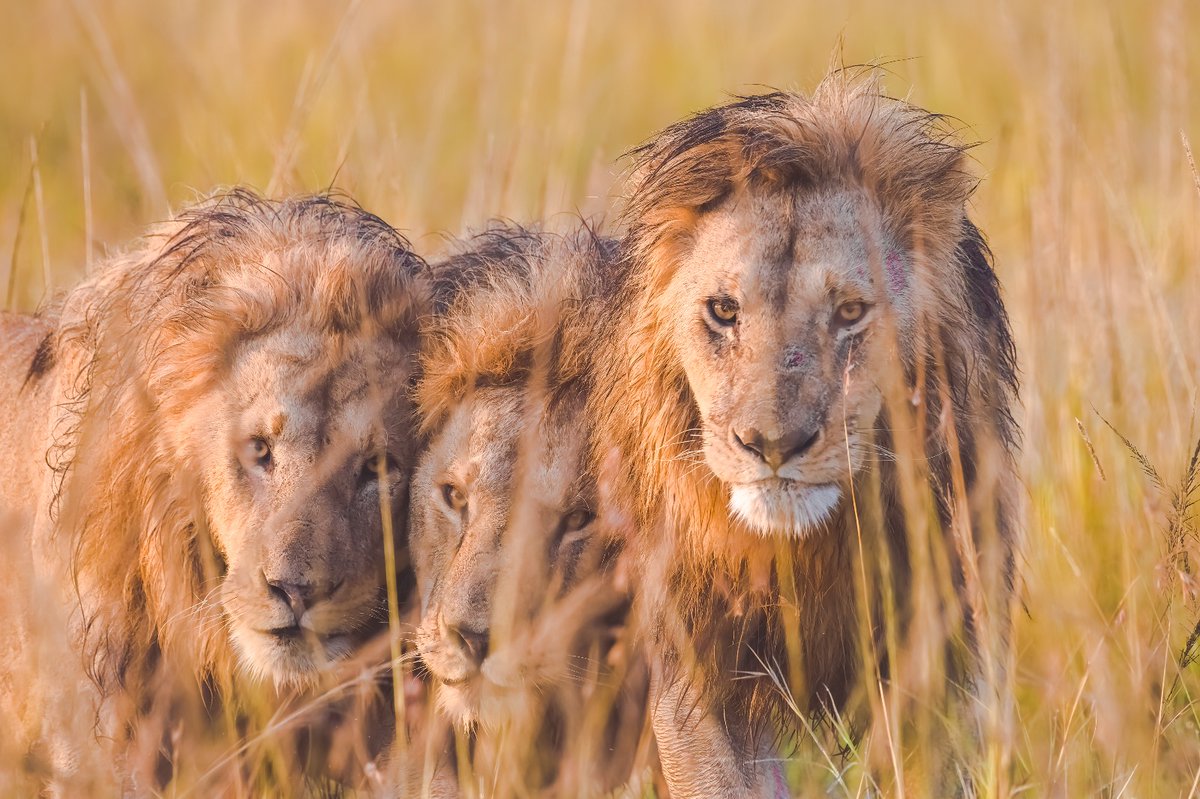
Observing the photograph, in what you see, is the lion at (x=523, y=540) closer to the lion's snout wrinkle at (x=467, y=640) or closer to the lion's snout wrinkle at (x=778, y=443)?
the lion's snout wrinkle at (x=467, y=640)

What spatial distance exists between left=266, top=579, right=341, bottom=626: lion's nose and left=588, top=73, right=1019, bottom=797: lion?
2.30 feet

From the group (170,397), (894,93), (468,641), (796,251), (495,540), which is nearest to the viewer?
(796,251)

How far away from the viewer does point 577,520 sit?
3795mm

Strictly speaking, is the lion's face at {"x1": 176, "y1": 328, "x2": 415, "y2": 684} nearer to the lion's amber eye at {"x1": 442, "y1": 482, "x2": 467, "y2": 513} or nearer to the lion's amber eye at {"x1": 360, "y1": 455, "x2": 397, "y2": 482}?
the lion's amber eye at {"x1": 360, "y1": 455, "x2": 397, "y2": 482}

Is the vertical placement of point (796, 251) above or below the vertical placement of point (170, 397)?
above

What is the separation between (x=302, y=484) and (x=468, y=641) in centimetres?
56

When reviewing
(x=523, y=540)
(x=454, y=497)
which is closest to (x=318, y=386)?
(x=454, y=497)

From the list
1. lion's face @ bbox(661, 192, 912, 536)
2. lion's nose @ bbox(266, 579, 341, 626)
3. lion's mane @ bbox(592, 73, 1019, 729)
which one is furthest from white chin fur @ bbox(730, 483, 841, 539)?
lion's nose @ bbox(266, 579, 341, 626)

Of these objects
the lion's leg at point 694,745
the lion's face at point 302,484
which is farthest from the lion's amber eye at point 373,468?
the lion's leg at point 694,745

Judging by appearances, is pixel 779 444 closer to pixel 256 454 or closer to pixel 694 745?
pixel 694 745

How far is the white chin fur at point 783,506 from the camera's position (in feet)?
10.7

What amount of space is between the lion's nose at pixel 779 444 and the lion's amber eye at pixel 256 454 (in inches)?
49.1

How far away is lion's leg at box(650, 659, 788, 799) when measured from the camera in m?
3.70

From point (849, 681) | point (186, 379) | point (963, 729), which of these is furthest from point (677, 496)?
point (186, 379)
